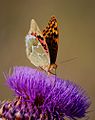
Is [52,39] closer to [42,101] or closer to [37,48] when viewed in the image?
[37,48]

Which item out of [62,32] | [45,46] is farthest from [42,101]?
[62,32]

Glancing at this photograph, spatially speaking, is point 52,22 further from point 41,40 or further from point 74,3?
point 74,3

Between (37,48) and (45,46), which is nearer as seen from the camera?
(45,46)

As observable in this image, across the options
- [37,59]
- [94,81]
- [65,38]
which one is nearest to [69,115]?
[37,59]

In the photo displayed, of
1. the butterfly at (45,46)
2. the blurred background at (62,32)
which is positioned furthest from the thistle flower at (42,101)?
the blurred background at (62,32)

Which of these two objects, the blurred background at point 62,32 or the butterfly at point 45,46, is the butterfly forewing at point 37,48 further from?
the blurred background at point 62,32
